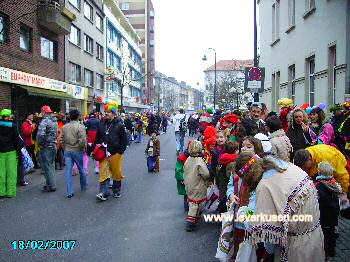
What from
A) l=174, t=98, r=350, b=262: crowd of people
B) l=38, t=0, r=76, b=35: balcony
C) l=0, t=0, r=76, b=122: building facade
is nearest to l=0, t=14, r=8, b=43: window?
l=0, t=0, r=76, b=122: building facade

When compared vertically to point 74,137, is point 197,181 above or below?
below

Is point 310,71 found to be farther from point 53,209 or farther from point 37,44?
point 37,44

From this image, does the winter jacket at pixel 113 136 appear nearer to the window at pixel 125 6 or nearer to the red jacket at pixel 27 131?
the red jacket at pixel 27 131

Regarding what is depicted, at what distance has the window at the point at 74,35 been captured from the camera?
2884 centimetres

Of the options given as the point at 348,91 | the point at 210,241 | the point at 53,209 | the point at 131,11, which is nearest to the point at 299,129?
the point at 210,241

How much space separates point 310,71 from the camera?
1416cm

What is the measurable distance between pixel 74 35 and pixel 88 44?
4.32 meters

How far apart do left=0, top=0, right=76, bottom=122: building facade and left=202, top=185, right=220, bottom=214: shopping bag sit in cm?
1223

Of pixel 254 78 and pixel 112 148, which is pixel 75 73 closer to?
pixel 254 78

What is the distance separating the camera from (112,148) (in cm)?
841

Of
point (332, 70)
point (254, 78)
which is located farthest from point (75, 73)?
point (332, 70)

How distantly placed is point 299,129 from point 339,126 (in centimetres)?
68

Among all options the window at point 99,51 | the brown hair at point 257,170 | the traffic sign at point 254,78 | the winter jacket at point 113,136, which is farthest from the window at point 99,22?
the brown hair at point 257,170

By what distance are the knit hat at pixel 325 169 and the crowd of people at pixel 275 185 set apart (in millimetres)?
11
